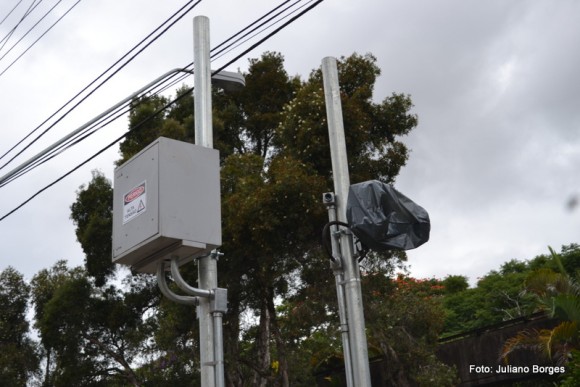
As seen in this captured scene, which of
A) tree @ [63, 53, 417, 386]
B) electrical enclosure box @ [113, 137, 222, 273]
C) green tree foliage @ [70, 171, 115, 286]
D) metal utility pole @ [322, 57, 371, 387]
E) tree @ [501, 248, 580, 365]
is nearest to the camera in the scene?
electrical enclosure box @ [113, 137, 222, 273]

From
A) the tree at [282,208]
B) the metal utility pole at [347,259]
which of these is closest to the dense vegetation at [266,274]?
the tree at [282,208]

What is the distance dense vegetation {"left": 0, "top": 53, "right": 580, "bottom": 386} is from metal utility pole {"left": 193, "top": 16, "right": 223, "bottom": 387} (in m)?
4.31

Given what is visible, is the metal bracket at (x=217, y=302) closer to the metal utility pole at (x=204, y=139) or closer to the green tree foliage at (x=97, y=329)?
the metal utility pole at (x=204, y=139)

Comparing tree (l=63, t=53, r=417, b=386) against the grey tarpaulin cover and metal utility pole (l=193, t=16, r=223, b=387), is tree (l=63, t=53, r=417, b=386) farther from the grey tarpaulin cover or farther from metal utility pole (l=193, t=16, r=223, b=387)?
the grey tarpaulin cover

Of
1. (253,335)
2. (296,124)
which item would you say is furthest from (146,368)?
(296,124)

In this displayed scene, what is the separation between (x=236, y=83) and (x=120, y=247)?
2.57 meters

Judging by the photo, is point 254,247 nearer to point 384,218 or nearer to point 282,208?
point 282,208

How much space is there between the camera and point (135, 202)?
5230mm

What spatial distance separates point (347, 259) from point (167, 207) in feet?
4.61

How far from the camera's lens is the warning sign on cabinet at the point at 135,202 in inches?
203

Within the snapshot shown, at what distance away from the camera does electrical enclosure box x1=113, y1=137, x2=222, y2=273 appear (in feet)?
16.4

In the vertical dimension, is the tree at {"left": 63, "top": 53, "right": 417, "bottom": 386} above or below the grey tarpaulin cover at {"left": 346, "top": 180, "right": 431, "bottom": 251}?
above

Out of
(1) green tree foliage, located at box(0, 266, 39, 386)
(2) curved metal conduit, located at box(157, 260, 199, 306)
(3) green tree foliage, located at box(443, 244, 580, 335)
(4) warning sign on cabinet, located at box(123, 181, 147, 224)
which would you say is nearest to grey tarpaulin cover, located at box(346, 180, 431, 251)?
(2) curved metal conduit, located at box(157, 260, 199, 306)

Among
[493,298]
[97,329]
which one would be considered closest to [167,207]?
[97,329]
